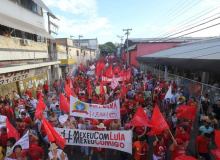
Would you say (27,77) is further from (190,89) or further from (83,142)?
(190,89)

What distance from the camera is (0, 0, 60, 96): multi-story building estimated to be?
34.2 feet

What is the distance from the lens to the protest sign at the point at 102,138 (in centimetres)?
491

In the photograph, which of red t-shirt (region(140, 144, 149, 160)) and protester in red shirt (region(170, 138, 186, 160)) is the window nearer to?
red t-shirt (region(140, 144, 149, 160))

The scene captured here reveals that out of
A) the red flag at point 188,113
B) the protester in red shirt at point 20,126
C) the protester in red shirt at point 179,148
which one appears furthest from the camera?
the red flag at point 188,113

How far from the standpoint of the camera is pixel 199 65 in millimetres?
8836

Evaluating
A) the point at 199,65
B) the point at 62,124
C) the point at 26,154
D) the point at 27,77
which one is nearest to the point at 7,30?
the point at 27,77

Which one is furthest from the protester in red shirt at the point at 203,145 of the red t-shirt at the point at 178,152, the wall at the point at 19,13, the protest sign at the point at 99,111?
the wall at the point at 19,13

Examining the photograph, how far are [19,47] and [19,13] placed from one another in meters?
2.82

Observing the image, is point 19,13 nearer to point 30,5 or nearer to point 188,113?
point 30,5

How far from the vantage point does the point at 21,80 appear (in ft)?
41.9

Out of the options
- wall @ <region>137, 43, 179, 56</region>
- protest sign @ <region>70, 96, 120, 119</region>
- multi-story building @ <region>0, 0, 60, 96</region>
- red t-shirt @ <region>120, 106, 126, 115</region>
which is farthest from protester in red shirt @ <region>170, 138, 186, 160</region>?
wall @ <region>137, 43, 179, 56</region>

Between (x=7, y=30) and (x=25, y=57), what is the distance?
256 cm

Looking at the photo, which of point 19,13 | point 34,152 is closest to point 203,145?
point 34,152

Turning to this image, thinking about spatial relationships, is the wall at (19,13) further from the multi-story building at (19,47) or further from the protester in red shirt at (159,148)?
the protester in red shirt at (159,148)
